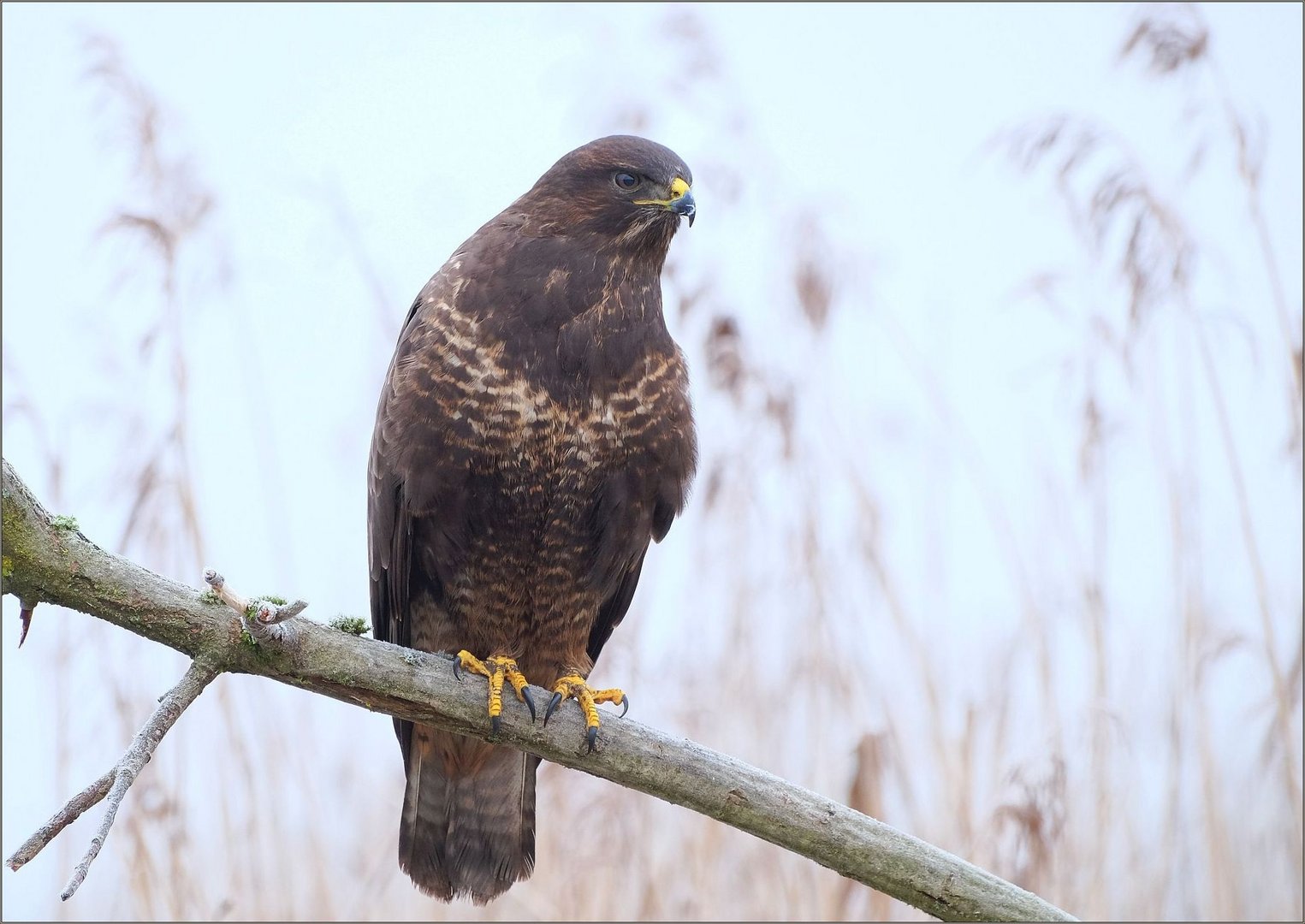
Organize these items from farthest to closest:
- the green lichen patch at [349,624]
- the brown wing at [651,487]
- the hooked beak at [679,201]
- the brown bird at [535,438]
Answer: the hooked beak at [679,201], the brown wing at [651,487], the brown bird at [535,438], the green lichen patch at [349,624]

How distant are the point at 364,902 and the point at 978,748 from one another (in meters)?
1.95

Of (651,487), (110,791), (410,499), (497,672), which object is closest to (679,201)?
(651,487)

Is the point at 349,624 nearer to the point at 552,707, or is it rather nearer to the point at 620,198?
the point at 552,707

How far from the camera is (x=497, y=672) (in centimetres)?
275

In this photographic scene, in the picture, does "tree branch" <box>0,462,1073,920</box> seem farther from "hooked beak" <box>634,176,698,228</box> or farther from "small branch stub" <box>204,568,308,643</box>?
"hooked beak" <box>634,176,698,228</box>

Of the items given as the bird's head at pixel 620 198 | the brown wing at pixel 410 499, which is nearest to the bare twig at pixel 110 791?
the brown wing at pixel 410 499

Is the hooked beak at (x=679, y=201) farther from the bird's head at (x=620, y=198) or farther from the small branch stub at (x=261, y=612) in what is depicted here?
the small branch stub at (x=261, y=612)

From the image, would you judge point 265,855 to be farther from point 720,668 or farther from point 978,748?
point 978,748

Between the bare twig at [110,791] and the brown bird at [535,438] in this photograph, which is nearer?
the bare twig at [110,791]

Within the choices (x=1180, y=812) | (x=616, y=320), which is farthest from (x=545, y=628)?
(x=1180, y=812)

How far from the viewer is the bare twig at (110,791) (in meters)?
1.67

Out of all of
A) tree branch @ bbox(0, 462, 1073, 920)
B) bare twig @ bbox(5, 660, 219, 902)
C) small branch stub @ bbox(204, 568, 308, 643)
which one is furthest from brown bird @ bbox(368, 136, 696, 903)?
bare twig @ bbox(5, 660, 219, 902)

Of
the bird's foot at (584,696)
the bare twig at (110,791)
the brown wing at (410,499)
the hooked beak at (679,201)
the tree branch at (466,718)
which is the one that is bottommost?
the bare twig at (110,791)

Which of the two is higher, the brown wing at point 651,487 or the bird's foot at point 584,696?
the brown wing at point 651,487
